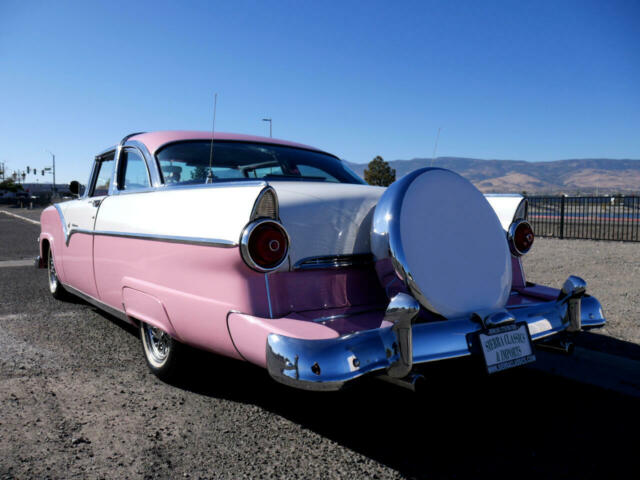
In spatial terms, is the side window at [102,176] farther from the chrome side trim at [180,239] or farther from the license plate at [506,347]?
the license plate at [506,347]

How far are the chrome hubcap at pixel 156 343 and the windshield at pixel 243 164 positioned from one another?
92 centimetres

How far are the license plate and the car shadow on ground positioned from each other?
8 centimetres

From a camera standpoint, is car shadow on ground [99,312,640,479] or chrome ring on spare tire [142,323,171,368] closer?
car shadow on ground [99,312,640,479]

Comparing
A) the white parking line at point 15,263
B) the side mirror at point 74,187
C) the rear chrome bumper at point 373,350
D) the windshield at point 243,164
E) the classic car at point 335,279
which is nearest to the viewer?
the rear chrome bumper at point 373,350

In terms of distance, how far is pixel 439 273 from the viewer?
2.28 m

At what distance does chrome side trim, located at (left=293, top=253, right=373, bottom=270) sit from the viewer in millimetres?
2270

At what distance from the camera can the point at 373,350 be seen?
6.28 feet

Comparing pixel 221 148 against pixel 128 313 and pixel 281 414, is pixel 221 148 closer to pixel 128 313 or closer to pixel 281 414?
pixel 128 313

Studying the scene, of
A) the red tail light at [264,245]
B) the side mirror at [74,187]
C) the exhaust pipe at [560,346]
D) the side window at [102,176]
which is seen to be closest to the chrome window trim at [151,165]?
the side window at [102,176]

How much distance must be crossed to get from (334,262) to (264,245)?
0.40 m

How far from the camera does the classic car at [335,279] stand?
1.97 meters

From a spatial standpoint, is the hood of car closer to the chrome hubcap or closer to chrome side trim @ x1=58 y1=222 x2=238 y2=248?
chrome side trim @ x1=58 y1=222 x2=238 y2=248

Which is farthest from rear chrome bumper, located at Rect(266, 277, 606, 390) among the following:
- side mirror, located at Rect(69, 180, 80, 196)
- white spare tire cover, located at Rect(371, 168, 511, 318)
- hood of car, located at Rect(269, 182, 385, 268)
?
side mirror, located at Rect(69, 180, 80, 196)

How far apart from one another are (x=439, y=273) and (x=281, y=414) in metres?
1.14
